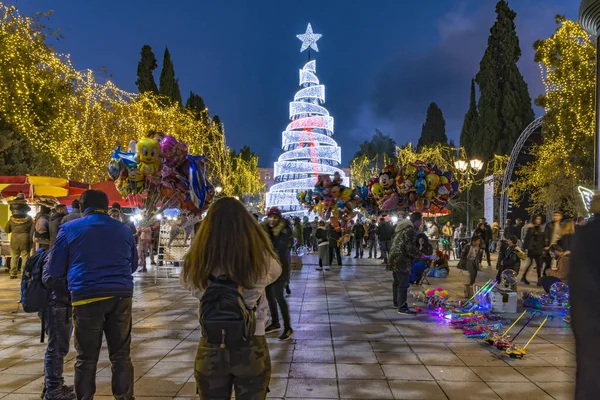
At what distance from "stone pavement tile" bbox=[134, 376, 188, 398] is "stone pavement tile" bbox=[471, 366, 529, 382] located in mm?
3177

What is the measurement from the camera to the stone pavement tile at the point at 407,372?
16.5ft

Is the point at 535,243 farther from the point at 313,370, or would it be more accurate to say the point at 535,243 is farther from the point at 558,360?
the point at 313,370

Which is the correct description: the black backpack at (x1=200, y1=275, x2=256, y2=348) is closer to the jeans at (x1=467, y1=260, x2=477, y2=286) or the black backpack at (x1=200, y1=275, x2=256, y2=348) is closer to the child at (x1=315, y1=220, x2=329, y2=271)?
the jeans at (x1=467, y1=260, x2=477, y2=286)

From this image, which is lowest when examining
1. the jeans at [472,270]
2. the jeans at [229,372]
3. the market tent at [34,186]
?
the jeans at [229,372]

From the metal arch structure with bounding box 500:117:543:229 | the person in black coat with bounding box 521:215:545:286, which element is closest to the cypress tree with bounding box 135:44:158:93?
the metal arch structure with bounding box 500:117:543:229

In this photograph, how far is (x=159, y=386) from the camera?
4746 millimetres

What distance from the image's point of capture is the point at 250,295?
2748mm

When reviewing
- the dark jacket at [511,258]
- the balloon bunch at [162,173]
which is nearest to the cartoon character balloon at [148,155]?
the balloon bunch at [162,173]

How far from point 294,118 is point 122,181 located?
39385 mm

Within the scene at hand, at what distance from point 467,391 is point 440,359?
1089 mm

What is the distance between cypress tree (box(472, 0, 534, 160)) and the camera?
3831 centimetres

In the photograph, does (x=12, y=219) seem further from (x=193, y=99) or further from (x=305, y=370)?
(x=193, y=99)

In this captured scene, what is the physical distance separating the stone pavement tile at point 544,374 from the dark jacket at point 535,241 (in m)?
7.98

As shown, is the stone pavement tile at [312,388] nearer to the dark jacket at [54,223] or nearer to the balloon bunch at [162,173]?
the balloon bunch at [162,173]
